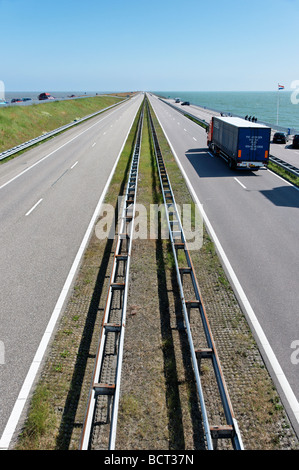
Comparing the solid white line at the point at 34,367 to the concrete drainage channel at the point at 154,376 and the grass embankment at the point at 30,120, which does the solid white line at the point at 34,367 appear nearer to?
the concrete drainage channel at the point at 154,376

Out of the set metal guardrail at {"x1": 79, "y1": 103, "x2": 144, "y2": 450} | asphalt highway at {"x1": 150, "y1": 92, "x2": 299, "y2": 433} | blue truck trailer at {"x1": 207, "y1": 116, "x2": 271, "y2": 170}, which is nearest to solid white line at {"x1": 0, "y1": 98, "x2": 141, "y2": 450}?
metal guardrail at {"x1": 79, "y1": 103, "x2": 144, "y2": 450}

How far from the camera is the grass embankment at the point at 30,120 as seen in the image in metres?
35.7

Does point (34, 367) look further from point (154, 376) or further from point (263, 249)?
point (263, 249)

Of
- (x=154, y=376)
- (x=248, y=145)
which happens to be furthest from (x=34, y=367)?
(x=248, y=145)

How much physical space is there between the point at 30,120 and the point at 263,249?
1613 inches

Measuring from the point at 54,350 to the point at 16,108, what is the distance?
151 feet

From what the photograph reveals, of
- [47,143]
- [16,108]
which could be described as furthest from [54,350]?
[16,108]

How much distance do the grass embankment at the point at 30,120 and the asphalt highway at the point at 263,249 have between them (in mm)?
21473

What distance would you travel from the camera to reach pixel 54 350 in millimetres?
7215

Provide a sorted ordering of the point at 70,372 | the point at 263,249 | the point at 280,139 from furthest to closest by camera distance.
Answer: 1. the point at 280,139
2. the point at 263,249
3. the point at 70,372

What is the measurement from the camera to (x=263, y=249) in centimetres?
1162

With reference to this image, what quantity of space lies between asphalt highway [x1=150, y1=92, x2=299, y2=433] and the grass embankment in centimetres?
2147

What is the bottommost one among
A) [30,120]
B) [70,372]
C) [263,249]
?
[70,372]

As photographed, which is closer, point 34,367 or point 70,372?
point 70,372
